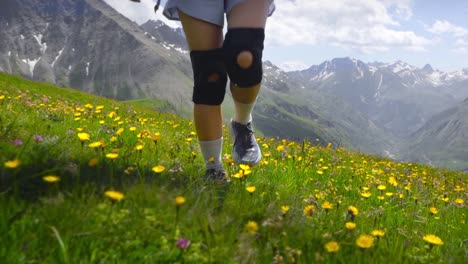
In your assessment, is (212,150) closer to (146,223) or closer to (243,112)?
(243,112)

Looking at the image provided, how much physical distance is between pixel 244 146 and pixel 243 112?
0.41 metres

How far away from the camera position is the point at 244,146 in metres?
5.05

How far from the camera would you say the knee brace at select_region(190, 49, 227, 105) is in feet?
14.6

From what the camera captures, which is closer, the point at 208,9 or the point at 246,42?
the point at 246,42

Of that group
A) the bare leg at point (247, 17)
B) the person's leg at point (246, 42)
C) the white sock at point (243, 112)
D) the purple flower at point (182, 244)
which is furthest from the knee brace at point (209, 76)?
the purple flower at point (182, 244)

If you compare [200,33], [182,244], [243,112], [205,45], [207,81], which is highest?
[200,33]

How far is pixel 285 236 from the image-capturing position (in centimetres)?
249

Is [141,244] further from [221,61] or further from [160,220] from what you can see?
[221,61]

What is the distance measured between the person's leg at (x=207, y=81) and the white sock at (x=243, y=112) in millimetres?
505

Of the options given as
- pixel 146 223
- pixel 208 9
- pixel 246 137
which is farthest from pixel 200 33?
pixel 146 223

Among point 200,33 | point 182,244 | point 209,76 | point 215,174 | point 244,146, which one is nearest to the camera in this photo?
point 182,244

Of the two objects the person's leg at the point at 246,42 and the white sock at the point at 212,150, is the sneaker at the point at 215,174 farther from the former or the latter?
the person's leg at the point at 246,42

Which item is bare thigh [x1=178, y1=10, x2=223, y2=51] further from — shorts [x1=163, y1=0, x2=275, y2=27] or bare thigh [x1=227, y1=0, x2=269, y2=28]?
bare thigh [x1=227, y1=0, x2=269, y2=28]

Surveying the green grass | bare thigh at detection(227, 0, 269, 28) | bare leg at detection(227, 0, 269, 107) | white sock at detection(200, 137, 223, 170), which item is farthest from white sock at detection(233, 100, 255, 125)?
the green grass
